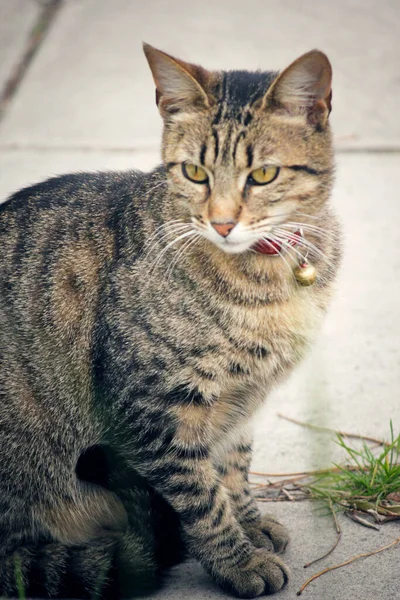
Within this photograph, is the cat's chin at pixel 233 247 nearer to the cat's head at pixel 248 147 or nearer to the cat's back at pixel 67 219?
the cat's head at pixel 248 147

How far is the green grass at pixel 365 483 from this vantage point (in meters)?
2.76

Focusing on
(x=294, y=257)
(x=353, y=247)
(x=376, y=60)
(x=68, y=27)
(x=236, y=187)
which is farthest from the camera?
(x=68, y=27)

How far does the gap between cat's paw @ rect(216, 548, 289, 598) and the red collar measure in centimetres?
86

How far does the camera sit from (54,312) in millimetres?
2637

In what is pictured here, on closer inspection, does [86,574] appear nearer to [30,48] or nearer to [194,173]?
[194,173]

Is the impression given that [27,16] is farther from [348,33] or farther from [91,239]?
[91,239]

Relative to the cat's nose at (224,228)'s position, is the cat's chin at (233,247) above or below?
below

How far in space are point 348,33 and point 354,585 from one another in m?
4.17

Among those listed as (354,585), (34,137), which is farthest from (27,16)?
(354,585)

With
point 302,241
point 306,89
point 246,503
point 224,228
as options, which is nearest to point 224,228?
point 224,228

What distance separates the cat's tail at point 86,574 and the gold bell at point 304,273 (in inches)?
34.2

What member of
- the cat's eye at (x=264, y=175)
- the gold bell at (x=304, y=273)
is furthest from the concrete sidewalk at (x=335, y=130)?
the cat's eye at (x=264, y=175)

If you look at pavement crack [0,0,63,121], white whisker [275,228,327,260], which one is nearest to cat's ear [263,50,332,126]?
white whisker [275,228,327,260]

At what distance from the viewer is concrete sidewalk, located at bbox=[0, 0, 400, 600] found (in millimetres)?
2785
